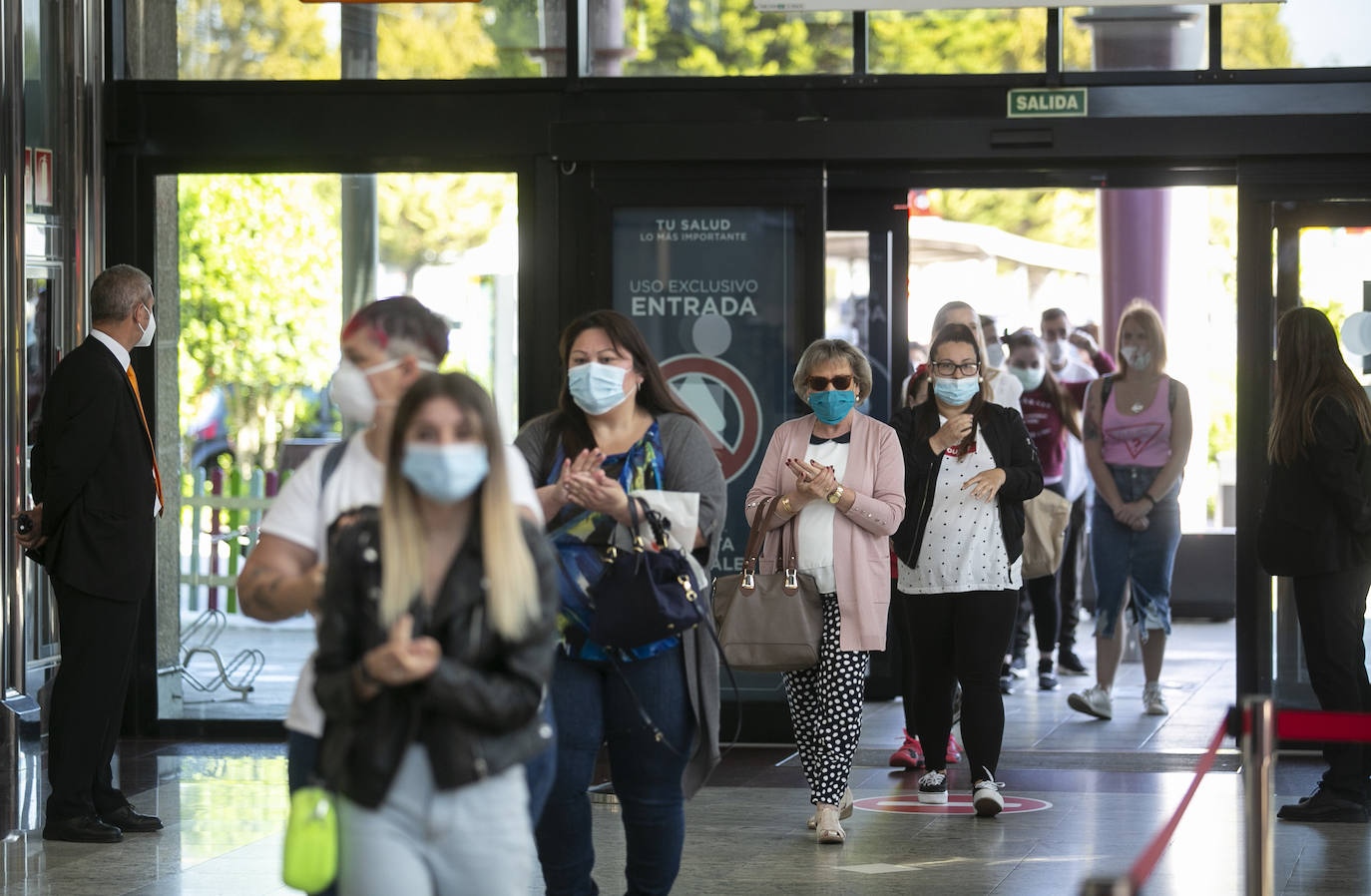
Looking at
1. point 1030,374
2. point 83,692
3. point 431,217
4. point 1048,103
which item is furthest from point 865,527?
point 431,217

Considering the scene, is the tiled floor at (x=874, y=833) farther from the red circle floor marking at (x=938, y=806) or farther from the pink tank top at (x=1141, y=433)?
the pink tank top at (x=1141, y=433)

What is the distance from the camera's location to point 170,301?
8.66m

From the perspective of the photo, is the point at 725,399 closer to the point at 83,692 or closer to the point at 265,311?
the point at 83,692

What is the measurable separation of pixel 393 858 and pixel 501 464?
72cm

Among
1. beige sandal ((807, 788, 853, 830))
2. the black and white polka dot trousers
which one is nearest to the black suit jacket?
the black and white polka dot trousers

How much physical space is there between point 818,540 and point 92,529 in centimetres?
258

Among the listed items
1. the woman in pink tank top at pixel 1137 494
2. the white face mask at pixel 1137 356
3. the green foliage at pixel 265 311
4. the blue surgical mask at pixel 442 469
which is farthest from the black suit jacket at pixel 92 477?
the green foliage at pixel 265 311

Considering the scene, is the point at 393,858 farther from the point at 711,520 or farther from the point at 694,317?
the point at 694,317

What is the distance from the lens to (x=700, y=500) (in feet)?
15.4

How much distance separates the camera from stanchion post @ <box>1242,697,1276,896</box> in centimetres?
413

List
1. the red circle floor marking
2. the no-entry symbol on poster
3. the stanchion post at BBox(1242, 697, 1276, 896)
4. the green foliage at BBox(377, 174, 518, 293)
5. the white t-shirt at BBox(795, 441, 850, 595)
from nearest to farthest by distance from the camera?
1. the stanchion post at BBox(1242, 697, 1276, 896)
2. the white t-shirt at BBox(795, 441, 850, 595)
3. the red circle floor marking
4. the no-entry symbol on poster
5. the green foliage at BBox(377, 174, 518, 293)

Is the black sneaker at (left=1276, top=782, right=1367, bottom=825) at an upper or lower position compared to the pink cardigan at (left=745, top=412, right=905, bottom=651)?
lower

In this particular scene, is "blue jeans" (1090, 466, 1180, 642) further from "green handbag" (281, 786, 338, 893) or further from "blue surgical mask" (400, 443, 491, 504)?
"green handbag" (281, 786, 338, 893)

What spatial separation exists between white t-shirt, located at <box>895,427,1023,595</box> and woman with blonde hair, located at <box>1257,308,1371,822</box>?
3.49 feet
